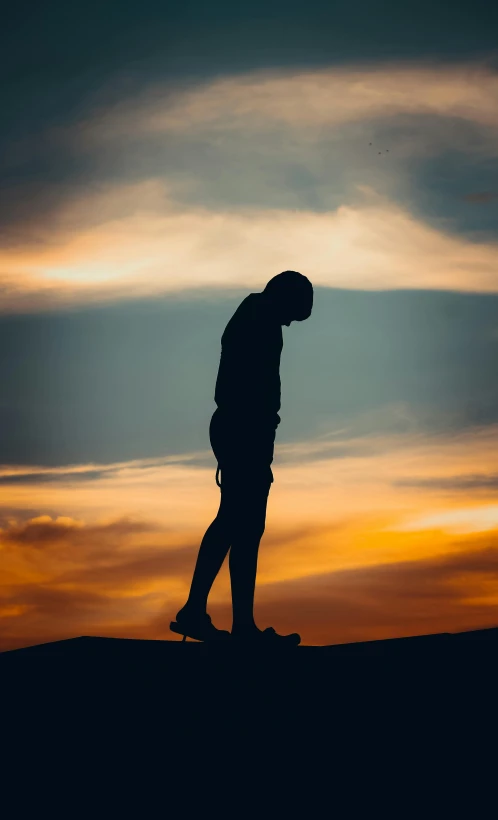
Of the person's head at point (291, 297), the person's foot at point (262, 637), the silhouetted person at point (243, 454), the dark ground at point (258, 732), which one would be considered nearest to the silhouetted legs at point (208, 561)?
the silhouetted person at point (243, 454)

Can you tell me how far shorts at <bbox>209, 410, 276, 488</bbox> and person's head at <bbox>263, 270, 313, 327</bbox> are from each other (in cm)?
84

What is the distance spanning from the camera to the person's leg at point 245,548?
719 centimetres

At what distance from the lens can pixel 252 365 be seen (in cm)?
727

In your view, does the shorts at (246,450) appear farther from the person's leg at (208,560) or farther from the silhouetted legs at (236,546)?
the person's leg at (208,560)

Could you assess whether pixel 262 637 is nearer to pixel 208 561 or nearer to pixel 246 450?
pixel 208 561

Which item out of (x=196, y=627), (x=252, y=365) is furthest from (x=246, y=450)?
(x=196, y=627)

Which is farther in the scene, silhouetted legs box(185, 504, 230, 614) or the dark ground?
silhouetted legs box(185, 504, 230, 614)

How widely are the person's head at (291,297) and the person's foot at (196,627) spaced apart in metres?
2.24

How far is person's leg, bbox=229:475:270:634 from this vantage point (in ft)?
23.6

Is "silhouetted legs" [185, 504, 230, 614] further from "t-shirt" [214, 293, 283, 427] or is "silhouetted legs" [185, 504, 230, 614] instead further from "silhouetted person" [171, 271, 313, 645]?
"t-shirt" [214, 293, 283, 427]

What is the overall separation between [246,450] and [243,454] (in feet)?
0.12

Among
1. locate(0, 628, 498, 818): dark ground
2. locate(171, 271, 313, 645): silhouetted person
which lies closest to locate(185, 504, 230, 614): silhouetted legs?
locate(171, 271, 313, 645): silhouetted person

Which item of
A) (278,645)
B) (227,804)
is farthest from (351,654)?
(227,804)

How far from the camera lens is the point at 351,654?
259 inches
